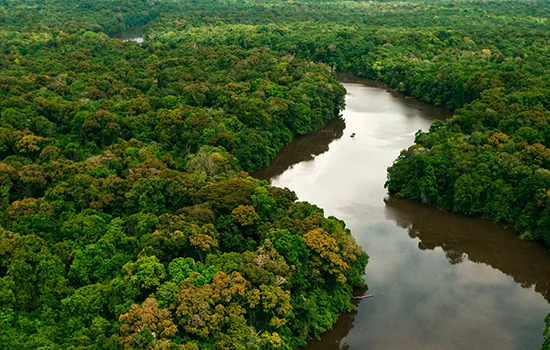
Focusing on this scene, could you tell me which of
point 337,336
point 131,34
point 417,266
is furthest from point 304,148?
point 131,34

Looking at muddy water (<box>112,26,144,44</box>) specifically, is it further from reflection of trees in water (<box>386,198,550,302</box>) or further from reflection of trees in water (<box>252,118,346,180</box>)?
reflection of trees in water (<box>386,198,550,302</box>)

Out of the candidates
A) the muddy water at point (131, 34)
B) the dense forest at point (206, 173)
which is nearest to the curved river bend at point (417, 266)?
the dense forest at point (206, 173)

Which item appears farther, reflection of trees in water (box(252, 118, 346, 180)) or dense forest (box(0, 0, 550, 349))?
reflection of trees in water (box(252, 118, 346, 180))

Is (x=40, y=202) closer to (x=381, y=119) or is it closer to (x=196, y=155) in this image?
(x=196, y=155)

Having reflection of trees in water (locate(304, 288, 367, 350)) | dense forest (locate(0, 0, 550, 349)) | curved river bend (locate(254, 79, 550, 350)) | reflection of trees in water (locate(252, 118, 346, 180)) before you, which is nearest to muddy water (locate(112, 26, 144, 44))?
dense forest (locate(0, 0, 550, 349))

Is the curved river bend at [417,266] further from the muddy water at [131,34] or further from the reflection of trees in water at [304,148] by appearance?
the muddy water at [131,34]

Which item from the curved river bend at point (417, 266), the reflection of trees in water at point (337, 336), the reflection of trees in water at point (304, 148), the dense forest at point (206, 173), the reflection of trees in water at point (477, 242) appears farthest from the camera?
the reflection of trees in water at point (304, 148)

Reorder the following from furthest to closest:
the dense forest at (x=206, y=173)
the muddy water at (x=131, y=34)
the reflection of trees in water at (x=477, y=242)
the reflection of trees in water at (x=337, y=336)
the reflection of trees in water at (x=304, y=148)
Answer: the muddy water at (x=131, y=34), the reflection of trees in water at (x=304, y=148), the reflection of trees in water at (x=477, y=242), the reflection of trees in water at (x=337, y=336), the dense forest at (x=206, y=173)
